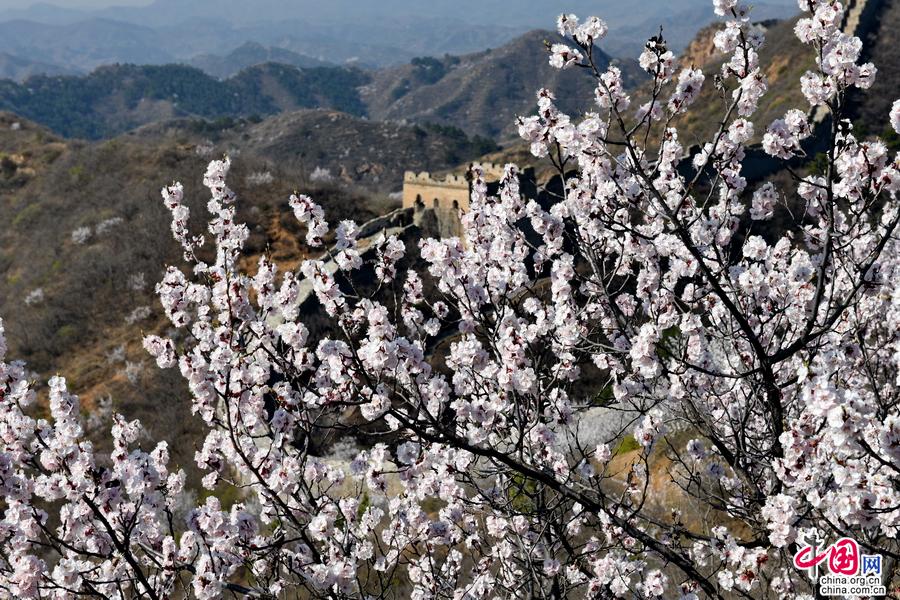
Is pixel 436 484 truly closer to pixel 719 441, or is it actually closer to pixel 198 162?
pixel 719 441

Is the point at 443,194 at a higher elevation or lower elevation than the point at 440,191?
lower

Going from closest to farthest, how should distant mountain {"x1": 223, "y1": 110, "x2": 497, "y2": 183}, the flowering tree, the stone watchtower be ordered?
the flowering tree < the stone watchtower < distant mountain {"x1": 223, "y1": 110, "x2": 497, "y2": 183}

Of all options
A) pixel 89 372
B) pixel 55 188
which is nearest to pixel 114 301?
pixel 89 372

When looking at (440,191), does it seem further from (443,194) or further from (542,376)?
(542,376)

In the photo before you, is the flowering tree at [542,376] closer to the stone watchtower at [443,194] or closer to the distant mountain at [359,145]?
the stone watchtower at [443,194]

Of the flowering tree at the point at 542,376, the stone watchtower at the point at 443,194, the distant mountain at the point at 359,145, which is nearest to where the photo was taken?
the flowering tree at the point at 542,376

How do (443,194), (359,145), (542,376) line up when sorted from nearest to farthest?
1. (542,376)
2. (443,194)
3. (359,145)

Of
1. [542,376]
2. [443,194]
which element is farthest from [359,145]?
[542,376]

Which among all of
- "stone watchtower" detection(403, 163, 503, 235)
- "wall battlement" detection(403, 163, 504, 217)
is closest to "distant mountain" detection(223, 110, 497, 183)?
"wall battlement" detection(403, 163, 504, 217)

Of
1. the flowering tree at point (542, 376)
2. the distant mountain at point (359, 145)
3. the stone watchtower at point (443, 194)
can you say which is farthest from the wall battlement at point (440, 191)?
the distant mountain at point (359, 145)

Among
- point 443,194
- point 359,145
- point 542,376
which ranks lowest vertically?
point 542,376

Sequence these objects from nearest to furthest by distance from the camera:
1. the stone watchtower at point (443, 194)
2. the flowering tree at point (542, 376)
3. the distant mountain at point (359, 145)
Answer: the flowering tree at point (542, 376) < the stone watchtower at point (443, 194) < the distant mountain at point (359, 145)

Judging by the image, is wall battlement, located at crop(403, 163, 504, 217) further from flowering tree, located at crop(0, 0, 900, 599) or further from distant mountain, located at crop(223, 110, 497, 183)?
distant mountain, located at crop(223, 110, 497, 183)

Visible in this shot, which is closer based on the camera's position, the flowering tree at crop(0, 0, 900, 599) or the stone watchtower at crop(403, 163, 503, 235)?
the flowering tree at crop(0, 0, 900, 599)
